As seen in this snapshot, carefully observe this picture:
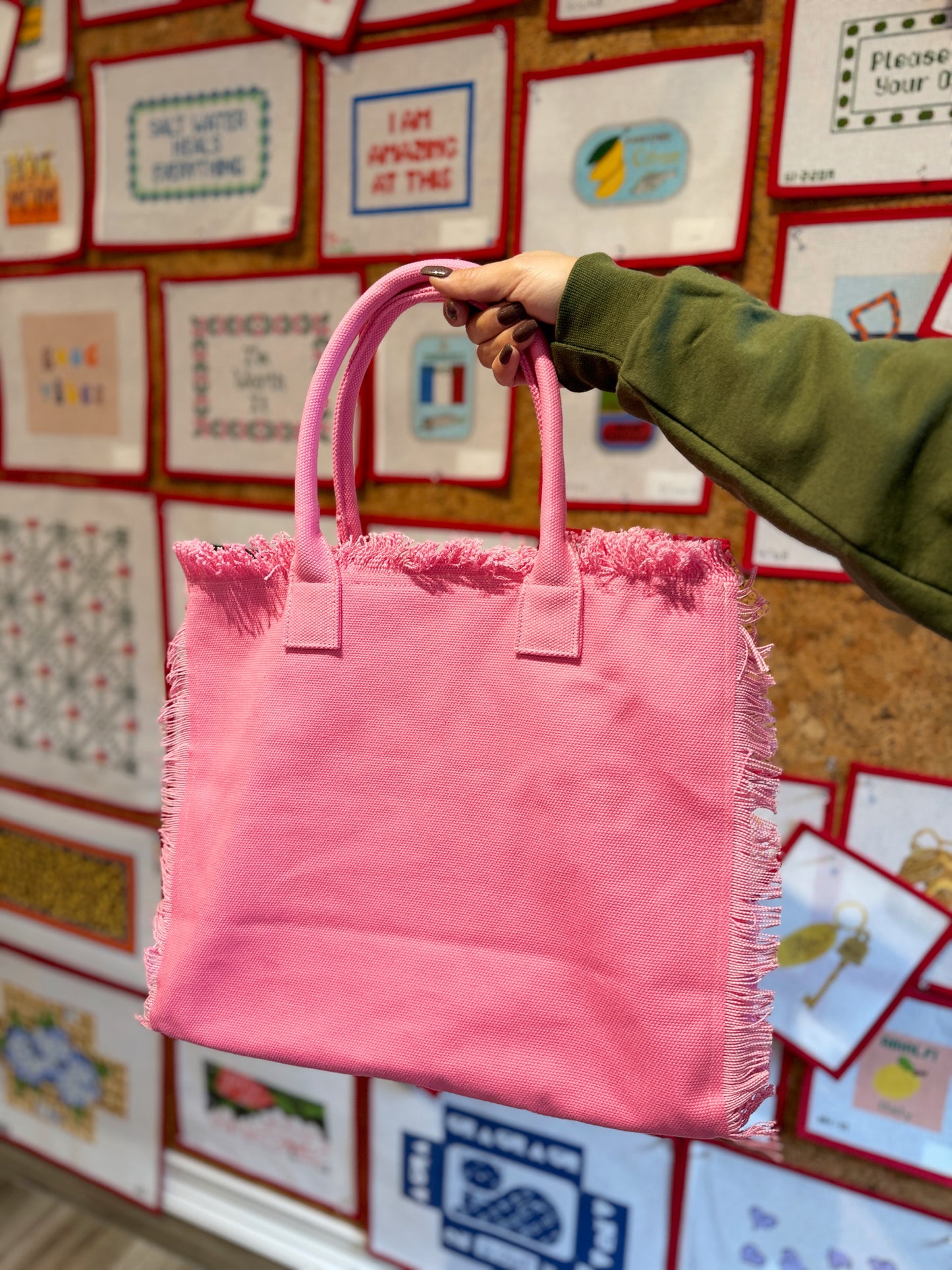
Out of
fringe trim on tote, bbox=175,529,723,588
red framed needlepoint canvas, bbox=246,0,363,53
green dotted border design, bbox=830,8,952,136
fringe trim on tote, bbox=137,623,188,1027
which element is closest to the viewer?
fringe trim on tote, bbox=175,529,723,588

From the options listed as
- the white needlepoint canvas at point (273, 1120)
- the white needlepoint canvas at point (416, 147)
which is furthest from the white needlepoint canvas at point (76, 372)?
the white needlepoint canvas at point (273, 1120)

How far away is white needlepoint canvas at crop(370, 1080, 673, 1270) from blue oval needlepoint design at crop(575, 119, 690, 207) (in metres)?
1.14

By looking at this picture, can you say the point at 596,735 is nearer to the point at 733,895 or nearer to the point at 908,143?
the point at 733,895

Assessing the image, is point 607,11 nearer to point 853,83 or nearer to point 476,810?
point 853,83

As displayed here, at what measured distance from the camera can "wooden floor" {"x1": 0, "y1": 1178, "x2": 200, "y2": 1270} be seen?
4.58 ft

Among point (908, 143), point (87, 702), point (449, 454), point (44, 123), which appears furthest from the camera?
point (87, 702)

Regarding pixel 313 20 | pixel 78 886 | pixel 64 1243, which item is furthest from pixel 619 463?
pixel 64 1243

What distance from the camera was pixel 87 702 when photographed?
1.37 metres

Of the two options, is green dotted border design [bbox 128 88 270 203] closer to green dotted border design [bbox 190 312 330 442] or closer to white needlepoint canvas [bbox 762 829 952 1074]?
green dotted border design [bbox 190 312 330 442]

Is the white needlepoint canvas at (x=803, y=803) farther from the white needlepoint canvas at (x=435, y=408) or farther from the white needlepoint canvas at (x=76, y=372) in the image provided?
the white needlepoint canvas at (x=76, y=372)

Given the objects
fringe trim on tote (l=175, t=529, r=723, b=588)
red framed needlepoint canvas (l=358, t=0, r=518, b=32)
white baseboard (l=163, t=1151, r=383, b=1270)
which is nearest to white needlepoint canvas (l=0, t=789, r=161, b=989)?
white baseboard (l=163, t=1151, r=383, b=1270)

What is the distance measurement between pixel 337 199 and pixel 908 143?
65cm

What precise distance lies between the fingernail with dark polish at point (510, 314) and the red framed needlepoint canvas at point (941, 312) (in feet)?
1.51

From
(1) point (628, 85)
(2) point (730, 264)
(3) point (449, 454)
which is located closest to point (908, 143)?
(2) point (730, 264)
